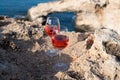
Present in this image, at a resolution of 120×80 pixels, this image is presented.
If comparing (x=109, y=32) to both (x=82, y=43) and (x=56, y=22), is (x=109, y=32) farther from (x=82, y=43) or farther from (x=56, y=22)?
(x=56, y=22)

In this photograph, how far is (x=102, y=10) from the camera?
1317 centimetres

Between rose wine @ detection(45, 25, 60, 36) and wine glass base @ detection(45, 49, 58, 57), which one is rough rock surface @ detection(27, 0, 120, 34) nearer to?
rose wine @ detection(45, 25, 60, 36)

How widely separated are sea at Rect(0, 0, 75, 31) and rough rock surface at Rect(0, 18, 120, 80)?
1017 cm

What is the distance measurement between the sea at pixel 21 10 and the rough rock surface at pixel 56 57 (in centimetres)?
1017

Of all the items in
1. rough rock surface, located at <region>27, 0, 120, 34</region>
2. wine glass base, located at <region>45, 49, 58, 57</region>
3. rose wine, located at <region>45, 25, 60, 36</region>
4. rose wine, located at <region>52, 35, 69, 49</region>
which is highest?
rose wine, located at <region>45, 25, 60, 36</region>

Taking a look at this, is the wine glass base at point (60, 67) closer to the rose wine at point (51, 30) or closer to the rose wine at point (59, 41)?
the rose wine at point (59, 41)

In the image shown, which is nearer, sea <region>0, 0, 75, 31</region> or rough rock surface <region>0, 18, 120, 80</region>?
rough rock surface <region>0, 18, 120, 80</region>

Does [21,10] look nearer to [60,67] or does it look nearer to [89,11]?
[89,11]

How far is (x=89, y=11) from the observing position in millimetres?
13289

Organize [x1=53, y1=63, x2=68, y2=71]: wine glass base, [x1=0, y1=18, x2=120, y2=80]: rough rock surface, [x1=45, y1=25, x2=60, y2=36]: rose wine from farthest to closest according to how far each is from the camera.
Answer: [x1=45, y1=25, x2=60, y2=36]: rose wine < [x1=53, y1=63, x2=68, y2=71]: wine glass base < [x1=0, y1=18, x2=120, y2=80]: rough rock surface

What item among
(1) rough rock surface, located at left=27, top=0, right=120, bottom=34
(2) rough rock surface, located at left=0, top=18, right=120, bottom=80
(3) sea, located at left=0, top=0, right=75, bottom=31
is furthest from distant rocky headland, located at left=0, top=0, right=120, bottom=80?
(3) sea, located at left=0, top=0, right=75, bottom=31

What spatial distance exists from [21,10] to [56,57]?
12309 millimetres

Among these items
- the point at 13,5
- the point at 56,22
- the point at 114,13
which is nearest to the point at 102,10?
the point at 114,13

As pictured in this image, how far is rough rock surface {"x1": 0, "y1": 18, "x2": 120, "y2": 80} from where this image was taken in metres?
2.82
